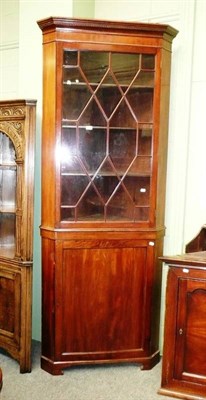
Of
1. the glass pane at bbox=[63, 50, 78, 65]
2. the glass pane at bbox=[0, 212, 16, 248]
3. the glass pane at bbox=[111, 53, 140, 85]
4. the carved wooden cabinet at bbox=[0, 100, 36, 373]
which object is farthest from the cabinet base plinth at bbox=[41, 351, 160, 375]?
the glass pane at bbox=[63, 50, 78, 65]

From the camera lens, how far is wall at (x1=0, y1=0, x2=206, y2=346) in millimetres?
2732

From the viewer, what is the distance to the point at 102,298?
265cm

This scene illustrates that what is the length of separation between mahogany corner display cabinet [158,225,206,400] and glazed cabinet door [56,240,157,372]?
31cm

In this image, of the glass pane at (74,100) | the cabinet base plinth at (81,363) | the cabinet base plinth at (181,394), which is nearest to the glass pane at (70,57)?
the glass pane at (74,100)

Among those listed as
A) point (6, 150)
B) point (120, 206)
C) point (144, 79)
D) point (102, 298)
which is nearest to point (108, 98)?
point (144, 79)

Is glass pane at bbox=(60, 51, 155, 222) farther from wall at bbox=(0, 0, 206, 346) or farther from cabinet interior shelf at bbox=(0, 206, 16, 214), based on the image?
cabinet interior shelf at bbox=(0, 206, 16, 214)

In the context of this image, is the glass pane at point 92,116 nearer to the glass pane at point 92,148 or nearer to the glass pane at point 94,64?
the glass pane at point 92,148

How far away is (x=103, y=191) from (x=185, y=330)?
103 centimetres

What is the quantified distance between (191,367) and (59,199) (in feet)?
4.40

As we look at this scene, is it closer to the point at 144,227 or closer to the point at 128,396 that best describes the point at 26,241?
the point at 144,227

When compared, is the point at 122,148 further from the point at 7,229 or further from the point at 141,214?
the point at 7,229

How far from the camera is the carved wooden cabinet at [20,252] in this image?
102 inches

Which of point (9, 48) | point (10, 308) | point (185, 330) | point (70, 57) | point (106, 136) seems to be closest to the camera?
point (185, 330)

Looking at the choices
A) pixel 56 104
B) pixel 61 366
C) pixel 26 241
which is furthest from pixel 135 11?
pixel 61 366
